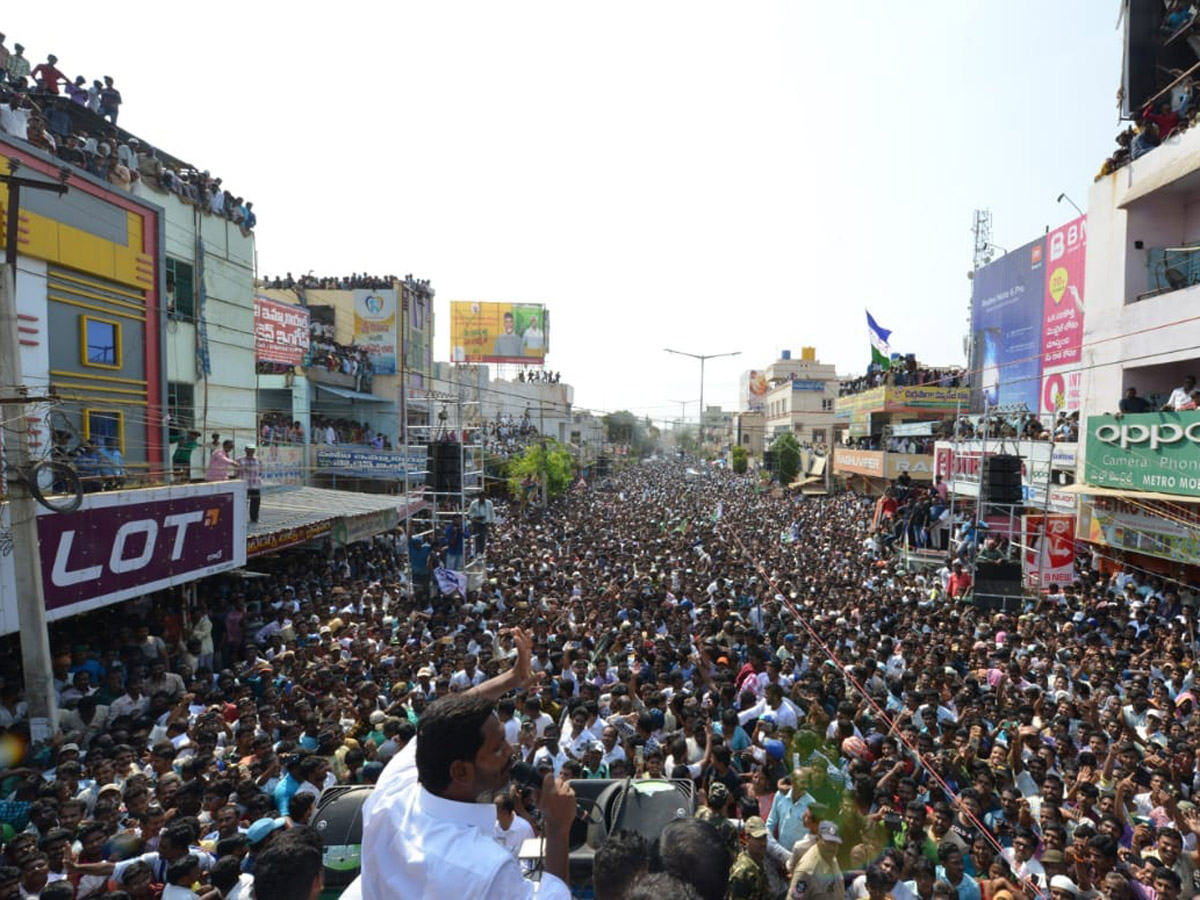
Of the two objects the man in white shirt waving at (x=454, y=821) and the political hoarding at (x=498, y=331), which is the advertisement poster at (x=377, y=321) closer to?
the political hoarding at (x=498, y=331)

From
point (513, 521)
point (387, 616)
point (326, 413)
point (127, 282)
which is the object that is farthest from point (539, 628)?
point (326, 413)

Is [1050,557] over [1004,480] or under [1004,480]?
under

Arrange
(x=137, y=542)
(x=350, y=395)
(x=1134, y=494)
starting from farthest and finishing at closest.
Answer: (x=350, y=395) → (x=1134, y=494) → (x=137, y=542)

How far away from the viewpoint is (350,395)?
28.6 m

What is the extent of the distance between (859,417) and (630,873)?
37051mm

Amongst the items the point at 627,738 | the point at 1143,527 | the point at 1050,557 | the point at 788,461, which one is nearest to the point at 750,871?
the point at 627,738

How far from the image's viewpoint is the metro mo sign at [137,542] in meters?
8.29

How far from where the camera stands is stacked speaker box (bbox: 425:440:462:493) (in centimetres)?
1486

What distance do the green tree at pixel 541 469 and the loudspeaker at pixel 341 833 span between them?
90.5ft

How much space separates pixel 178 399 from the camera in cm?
1706

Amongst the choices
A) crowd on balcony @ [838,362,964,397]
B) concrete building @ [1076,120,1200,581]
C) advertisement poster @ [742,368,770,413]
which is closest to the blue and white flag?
crowd on balcony @ [838,362,964,397]

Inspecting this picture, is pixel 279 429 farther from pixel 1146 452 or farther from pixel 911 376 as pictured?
pixel 911 376

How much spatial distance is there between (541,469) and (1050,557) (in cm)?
2479

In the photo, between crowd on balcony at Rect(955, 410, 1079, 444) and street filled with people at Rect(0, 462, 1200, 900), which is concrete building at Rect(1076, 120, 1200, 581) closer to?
street filled with people at Rect(0, 462, 1200, 900)
